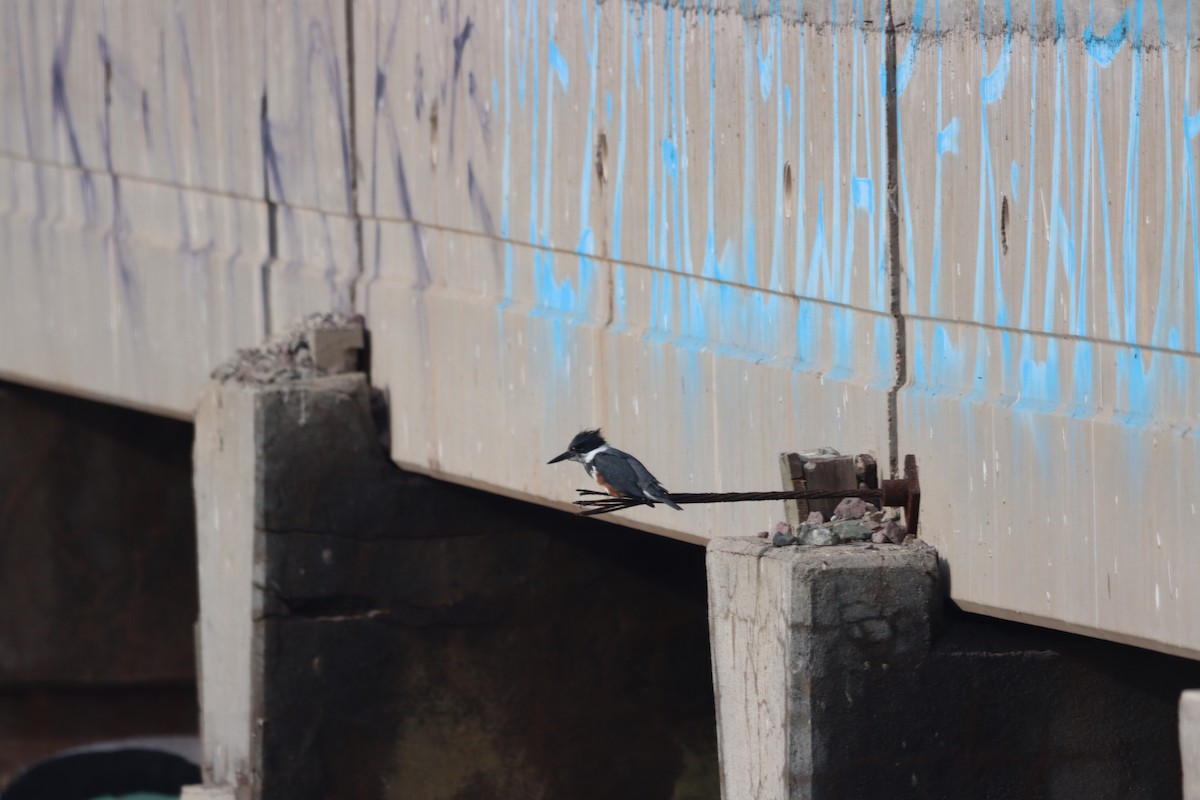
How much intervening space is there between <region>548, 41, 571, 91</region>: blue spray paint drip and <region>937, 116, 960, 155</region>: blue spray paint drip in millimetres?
1948

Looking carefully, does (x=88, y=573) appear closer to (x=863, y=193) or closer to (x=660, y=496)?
(x=660, y=496)

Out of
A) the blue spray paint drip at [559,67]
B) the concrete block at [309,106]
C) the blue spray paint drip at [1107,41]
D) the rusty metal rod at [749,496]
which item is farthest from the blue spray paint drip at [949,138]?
the concrete block at [309,106]

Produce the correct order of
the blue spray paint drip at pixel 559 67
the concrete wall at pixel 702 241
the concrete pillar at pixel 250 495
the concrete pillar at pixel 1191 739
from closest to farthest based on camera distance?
1. the concrete pillar at pixel 1191 739
2. the concrete wall at pixel 702 241
3. the blue spray paint drip at pixel 559 67
4. the concrete pillar at pixel 250 495

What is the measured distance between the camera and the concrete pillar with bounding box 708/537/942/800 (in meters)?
5.61

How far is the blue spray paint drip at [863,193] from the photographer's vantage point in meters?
6.05

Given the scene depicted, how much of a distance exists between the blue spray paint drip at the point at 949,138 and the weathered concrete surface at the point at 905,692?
1017mm

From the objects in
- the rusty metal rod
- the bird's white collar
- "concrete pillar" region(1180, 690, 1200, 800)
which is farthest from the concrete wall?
"concrete pillar" region(1180, 690, 1200, 800)

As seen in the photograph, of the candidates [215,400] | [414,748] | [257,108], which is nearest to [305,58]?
[257,108]

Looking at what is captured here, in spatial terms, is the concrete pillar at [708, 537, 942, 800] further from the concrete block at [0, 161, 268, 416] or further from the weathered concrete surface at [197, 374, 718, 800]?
the concrete block at [0, 161, 268, 416]

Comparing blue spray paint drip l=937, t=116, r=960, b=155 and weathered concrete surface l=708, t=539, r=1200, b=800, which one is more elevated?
blue spray paint drip l=937, t=116, r=960, b=155

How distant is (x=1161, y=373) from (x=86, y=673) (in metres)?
8.23

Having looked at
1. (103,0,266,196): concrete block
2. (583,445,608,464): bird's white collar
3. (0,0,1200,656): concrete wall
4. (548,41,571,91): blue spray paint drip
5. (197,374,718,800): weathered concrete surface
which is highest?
(103,0,266,196): concrete block

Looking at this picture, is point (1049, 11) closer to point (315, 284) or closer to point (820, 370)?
point (820, 370)

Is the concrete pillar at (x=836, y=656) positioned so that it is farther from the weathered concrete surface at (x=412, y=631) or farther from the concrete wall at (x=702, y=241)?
the weathered concrete surface at (x=412, y=631)
